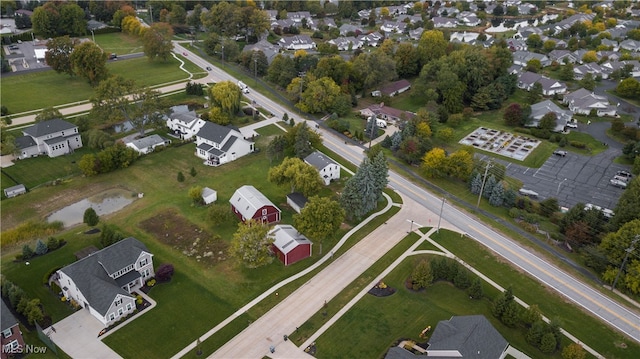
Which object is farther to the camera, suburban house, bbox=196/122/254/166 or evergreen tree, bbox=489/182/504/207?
suburban house, bbox=196/122/254/166

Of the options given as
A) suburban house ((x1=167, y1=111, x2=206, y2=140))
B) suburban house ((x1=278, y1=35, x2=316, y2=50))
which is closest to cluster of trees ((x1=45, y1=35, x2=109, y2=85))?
suburban house ((x1=167, y1=111, x2=206, y2=140))

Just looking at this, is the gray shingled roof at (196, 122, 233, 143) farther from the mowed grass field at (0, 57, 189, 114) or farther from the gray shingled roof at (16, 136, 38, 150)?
the mowed grass field at (0, 57, 189, 114)

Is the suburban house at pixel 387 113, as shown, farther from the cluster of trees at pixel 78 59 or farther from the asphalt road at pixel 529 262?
the cluster of trees at pixel 78 59

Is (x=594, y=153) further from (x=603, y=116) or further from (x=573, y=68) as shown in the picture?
(x=573, y=68)

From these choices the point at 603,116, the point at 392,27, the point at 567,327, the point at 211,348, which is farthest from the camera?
the point at 392,27

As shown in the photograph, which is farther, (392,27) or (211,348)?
(392,27)

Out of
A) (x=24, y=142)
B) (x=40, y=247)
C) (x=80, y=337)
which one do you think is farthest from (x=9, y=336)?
(x=24, y=142)

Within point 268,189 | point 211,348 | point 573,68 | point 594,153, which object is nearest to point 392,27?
point 573,68
